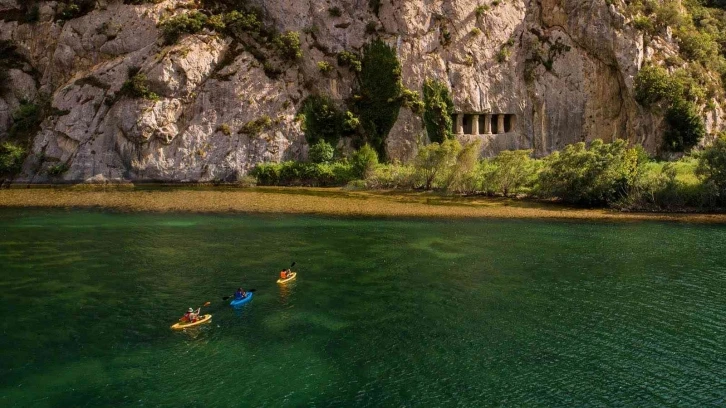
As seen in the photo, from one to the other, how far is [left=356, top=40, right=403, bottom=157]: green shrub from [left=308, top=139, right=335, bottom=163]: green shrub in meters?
6.78

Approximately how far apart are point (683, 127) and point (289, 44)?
5180 centimetres

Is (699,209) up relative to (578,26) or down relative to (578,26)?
down

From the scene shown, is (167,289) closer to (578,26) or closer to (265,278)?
(265,278)

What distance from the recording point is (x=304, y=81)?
83125 millimetres

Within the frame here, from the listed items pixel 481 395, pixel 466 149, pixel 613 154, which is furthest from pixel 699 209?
pixel 481 395

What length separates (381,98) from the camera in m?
82.1

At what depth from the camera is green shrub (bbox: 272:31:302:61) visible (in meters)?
81.2

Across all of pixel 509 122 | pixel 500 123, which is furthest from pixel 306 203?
pixel 509 122

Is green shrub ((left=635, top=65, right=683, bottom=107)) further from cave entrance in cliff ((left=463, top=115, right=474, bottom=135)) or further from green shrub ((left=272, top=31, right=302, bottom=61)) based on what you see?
green shrub ((left=272, top=31, right=302, bottom=61))

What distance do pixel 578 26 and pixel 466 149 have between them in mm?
32088

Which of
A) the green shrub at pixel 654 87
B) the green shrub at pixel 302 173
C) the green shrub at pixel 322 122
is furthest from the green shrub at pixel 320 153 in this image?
the green shrub at pixel 654 87

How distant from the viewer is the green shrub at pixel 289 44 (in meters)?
81.2

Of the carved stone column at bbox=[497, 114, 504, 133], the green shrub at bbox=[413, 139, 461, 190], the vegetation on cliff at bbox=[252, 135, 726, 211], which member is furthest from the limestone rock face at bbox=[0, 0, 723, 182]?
the green shrub at bbox=[413, 139, 461, 190]

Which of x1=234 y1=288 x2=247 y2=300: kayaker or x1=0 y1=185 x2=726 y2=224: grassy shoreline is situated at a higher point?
x1=0 y1=185 x2=726 y2=224: grassy shoreline
